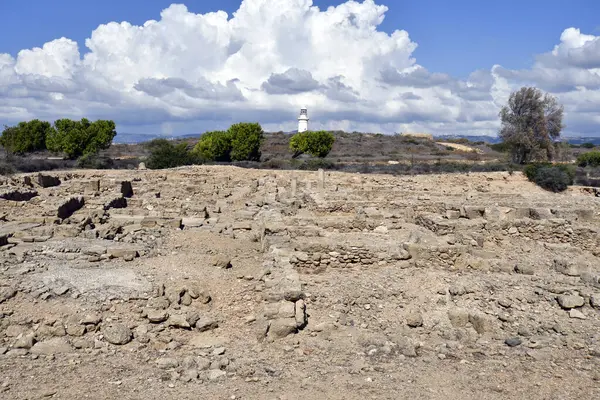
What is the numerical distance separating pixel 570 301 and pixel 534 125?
31305 mm

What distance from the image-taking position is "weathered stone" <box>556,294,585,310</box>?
276 inches

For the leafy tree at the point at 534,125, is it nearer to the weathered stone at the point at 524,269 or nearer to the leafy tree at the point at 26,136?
the weathered stone at the point at 524,269

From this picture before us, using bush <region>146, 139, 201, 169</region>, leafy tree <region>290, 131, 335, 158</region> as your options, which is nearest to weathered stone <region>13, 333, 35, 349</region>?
bush <region>146, 139, 201, 169</region>

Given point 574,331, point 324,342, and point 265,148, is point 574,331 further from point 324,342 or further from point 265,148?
point 265,148

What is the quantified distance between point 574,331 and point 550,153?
3281 centimetres

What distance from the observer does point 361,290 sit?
7656mm

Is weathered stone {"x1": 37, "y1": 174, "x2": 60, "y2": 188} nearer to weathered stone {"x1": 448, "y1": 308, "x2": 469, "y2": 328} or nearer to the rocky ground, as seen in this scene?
the rocky ground

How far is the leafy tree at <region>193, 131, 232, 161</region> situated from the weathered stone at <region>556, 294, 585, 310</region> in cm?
3534

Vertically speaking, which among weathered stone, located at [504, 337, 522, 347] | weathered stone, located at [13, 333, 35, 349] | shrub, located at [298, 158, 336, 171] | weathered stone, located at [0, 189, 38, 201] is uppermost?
shrub, located at [298, 158, 336, 171]

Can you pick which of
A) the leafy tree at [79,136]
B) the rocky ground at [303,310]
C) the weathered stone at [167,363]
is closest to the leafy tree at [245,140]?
the leafy tree at [79,136]

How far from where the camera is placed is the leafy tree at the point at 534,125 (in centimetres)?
3478

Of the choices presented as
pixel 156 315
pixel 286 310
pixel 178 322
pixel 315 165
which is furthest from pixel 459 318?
pixel 315 165

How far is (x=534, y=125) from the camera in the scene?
34938 mm

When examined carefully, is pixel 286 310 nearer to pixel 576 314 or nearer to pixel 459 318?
pixel 459 318
